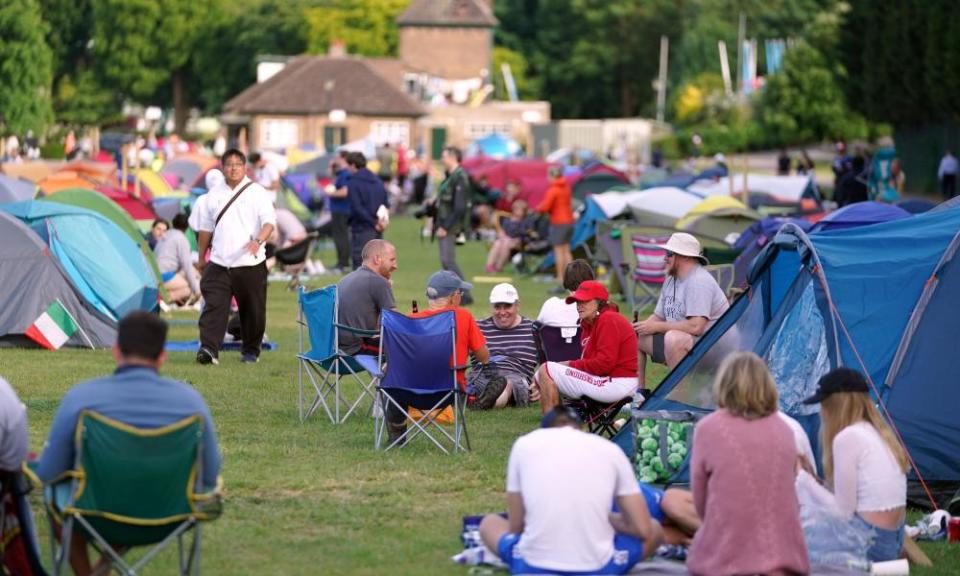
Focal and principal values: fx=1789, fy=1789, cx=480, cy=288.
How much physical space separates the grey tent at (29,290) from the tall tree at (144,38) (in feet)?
270

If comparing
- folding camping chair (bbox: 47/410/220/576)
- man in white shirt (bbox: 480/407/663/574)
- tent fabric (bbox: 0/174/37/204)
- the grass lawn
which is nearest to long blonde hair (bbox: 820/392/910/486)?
the grass lawn

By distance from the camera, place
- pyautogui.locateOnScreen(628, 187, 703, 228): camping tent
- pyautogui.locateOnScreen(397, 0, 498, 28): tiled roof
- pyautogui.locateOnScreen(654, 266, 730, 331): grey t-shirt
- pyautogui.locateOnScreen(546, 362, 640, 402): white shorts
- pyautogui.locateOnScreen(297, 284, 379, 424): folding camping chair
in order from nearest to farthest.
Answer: pyautogui.locateOnScreen(546, 362, 640, 402): white shorts
pyautogui.locateOnScreen(654, 266, 730, 331): grey t-shirt
pyautogui.locateOnScreen(297, 284, 379, 424): folding camping chair
pyautogui.locateOnScreen(628, 187, 703, 228): camping tent
pyautogui.locateOnScreen(397, 0, 498, 28): tiled roof

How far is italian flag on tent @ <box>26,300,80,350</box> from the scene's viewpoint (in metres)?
16.2

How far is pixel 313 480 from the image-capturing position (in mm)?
9906

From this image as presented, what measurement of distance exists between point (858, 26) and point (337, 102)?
32749mm

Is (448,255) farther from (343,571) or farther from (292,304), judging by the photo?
(343,571)

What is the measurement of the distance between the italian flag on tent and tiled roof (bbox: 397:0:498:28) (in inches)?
3455

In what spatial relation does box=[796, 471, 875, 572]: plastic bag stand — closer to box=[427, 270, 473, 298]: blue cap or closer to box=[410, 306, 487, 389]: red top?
box=[410, 306, 487, 389]: red top

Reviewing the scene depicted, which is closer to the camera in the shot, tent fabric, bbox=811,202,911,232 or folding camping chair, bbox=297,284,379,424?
folding camping chair, bbox=297,284,379,424

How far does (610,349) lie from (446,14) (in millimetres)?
93882

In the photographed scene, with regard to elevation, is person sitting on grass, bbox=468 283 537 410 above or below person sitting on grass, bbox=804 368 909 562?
below

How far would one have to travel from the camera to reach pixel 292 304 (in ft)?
70.7

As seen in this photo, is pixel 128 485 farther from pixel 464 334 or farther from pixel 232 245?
pixel 232 245

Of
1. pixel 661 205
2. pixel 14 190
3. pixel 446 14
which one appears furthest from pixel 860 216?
pixel 446 14
